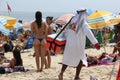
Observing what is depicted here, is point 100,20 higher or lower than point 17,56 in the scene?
higher

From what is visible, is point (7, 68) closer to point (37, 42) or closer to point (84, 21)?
point (37, 42)

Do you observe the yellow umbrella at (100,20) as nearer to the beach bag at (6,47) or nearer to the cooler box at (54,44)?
the cooler box at (54,44)

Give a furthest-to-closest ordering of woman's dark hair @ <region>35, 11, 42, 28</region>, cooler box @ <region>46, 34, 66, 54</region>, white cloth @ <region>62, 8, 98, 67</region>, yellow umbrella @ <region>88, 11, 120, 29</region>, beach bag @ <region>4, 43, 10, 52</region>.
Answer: beach bag @ <region>4, 43, 10, 52</region>, yellow umbrella @ <region>88, 11, 120, 29</region>, cooler box @ <region>46, 34, 66, 54</region>, woman's dark hair @ <region>35, 11, 42, 28</region>, white cloth @ <region>62, 8, 98, 67</region>

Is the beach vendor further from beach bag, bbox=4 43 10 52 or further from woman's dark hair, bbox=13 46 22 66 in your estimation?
beach bag, bbox=4 43 10 52

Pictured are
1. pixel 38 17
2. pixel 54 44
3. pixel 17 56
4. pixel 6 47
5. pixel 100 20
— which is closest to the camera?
pixel 38 17

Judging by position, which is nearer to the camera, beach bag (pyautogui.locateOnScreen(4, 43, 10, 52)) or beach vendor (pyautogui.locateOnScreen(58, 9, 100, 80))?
beach vendor (pyautogui.locateOnScreen(58, 9, 100, 80))

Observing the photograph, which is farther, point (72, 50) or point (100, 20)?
point (100, 20)

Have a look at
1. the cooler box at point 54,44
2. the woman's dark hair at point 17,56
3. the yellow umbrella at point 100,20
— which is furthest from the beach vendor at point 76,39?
the yellow umbrella at point 100,20

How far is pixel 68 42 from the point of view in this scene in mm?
7742

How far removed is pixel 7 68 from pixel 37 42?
107cm

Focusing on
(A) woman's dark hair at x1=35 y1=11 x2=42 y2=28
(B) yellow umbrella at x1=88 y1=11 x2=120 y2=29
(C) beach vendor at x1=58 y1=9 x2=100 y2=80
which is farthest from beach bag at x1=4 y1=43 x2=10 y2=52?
(C) beach vendor at x1=58 y1=9 x2=100 y2=80

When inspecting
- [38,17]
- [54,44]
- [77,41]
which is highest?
[38,17]

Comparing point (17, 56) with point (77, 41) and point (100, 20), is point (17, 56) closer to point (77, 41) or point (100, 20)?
point (77, 41)

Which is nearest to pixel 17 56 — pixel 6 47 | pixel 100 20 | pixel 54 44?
pixel 54 44
